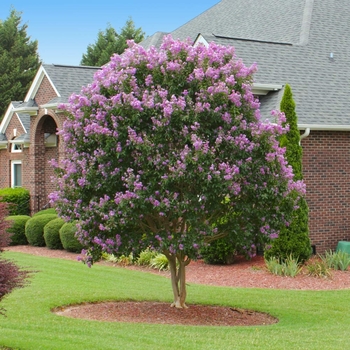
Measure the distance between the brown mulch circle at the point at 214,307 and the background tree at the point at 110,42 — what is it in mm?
35316

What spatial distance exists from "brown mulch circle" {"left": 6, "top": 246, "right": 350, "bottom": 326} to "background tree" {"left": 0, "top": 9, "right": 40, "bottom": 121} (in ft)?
117

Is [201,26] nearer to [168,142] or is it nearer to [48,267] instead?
[48,267]

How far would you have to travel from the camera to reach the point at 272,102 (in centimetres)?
1830

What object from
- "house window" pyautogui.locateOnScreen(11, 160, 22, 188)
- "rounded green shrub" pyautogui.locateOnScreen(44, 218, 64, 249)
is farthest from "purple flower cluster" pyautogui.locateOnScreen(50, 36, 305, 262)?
"house window" pyautogui.locateOnScreen(11, 160, 22, 188)

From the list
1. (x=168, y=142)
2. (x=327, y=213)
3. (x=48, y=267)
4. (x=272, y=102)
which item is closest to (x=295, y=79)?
(x=272, y=102)

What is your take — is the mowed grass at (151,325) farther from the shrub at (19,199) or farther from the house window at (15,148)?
the house window at (15,148)

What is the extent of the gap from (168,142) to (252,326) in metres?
3.23

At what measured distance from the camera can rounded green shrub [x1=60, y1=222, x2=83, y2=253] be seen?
20.3 m

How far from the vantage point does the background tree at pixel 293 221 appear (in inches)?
628

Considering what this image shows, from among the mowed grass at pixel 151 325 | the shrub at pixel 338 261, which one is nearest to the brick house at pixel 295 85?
the shrub at pixel 338 261

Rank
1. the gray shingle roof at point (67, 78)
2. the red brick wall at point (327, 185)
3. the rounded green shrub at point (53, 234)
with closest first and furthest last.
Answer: the red brick wall at point (327, 185) → the rounded green shrub at point (53, 234) → the gray shingle roof at point (67, 78)

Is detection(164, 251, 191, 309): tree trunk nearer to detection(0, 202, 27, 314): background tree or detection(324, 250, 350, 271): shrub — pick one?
detection(0, 202, 27, 314): background tree

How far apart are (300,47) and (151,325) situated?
13.3 m

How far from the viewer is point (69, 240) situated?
2033cm
